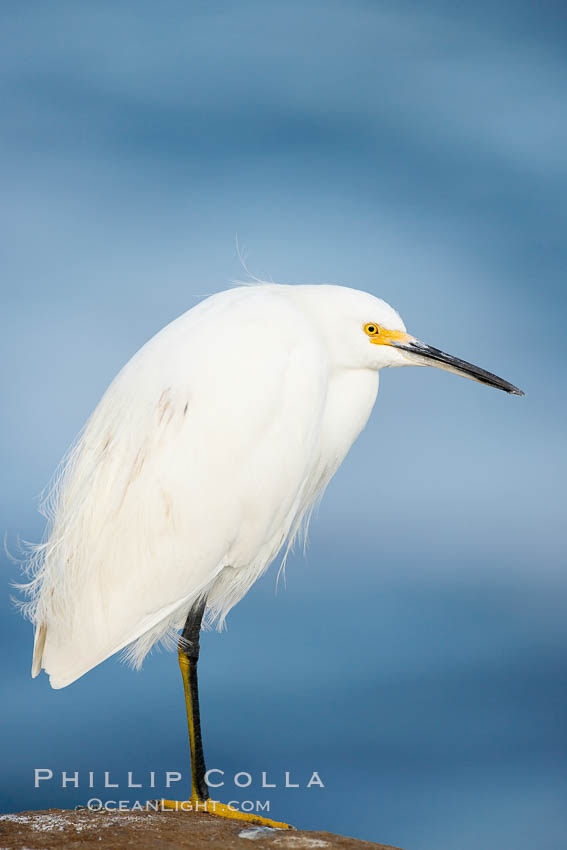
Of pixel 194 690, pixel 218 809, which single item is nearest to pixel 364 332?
pixel 194 690

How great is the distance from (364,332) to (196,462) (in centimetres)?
75

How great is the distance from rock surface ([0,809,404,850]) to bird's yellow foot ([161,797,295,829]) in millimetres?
76

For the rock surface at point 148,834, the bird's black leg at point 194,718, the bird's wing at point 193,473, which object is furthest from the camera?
the bird's black leg at point 194,718

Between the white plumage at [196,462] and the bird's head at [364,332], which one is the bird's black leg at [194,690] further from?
the bird's head at [364,332]

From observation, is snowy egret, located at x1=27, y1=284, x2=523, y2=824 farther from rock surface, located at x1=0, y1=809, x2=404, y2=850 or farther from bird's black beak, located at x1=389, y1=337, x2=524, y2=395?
rock surface, located at x1=0, y1=809, x2=404, y2=850

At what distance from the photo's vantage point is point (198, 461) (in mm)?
3096

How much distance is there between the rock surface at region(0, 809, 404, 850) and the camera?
2.77 meters

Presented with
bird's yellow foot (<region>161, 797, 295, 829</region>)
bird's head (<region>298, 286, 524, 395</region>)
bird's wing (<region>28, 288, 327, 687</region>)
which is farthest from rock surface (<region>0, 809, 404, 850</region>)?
bird's head (<region>298, 286, 524, 395</region>)

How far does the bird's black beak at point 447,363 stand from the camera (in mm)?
3318

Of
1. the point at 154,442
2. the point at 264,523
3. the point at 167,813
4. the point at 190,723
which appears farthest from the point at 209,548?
the point at 167,813

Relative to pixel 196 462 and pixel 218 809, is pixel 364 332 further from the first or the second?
pixel 218 809

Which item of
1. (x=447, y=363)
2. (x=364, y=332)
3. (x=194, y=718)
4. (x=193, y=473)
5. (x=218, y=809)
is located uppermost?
(x=364, y=332)

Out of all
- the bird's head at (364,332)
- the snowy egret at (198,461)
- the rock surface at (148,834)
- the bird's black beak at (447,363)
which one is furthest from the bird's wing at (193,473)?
the rock surface at (148,834)

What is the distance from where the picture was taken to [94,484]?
328 cm
